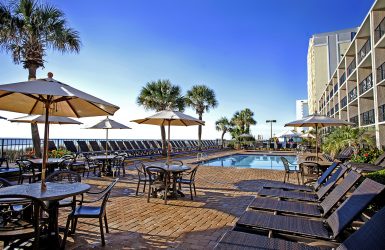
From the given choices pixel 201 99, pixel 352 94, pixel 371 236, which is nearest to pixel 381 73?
pixel 352 94

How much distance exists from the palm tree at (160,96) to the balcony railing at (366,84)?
41.3ft

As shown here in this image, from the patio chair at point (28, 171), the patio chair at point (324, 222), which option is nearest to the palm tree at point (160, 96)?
the patio chair at point (28, 171)

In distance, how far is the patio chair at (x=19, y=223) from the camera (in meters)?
2.29

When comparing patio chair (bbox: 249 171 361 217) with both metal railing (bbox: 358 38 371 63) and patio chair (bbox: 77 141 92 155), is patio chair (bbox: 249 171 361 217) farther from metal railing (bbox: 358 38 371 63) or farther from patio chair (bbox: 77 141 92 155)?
metal railing (bbox: 358 38 371 63)

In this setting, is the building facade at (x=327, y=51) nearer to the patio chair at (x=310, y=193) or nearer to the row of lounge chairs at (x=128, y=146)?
the row of lounge chairs at (x=128, y=146)

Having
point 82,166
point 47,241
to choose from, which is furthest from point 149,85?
point 47,241

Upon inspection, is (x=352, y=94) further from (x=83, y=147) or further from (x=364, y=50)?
(x=83, y=147)

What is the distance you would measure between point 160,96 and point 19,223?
15168 millimetres

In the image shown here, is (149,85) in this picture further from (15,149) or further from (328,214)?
(328,214)

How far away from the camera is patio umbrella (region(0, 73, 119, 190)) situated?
8.98 feet

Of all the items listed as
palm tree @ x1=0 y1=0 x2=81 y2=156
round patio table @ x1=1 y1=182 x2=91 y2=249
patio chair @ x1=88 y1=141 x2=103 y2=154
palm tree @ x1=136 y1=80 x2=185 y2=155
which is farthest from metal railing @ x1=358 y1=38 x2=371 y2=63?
round patio table @ x1=1 y1=182 x2=91 y2=249

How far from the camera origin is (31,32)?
9703mm

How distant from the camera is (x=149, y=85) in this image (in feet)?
58.5

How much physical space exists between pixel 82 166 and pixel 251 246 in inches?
302
